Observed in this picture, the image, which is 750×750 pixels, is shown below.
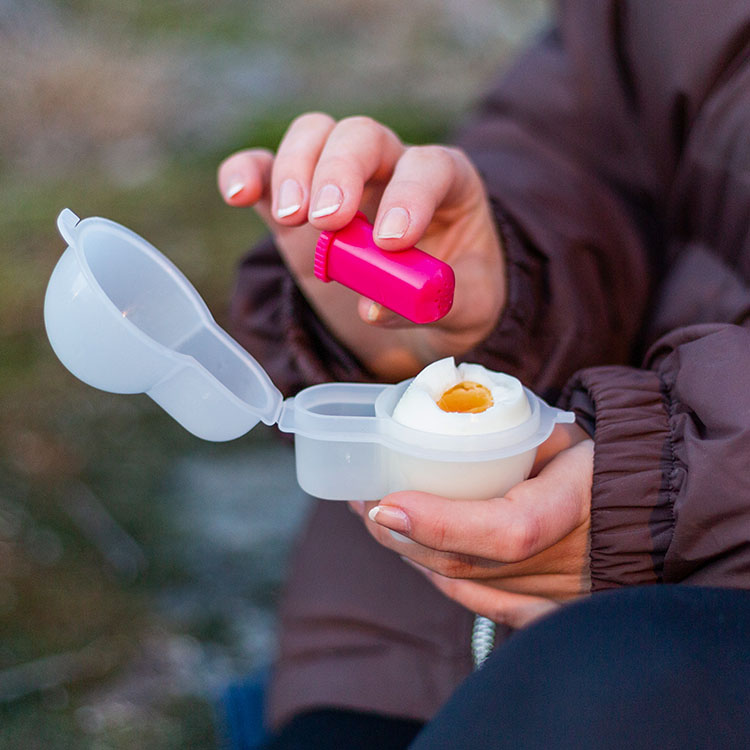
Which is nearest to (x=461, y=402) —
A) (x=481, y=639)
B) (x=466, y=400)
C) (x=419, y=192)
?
(x=466, y=400)

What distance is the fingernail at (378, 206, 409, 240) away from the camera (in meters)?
0.72

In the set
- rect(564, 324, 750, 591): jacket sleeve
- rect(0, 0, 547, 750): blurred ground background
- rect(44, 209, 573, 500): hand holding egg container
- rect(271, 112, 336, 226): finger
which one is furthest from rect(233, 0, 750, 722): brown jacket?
rect(0, 0, 547, 750): blurred ground background

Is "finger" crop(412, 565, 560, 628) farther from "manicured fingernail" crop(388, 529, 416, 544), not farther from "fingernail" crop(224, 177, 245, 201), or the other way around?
"fingernail" crop(224, 177, 245, 201)

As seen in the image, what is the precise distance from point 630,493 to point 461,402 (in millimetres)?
161

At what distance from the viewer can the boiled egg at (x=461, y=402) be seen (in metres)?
0.68

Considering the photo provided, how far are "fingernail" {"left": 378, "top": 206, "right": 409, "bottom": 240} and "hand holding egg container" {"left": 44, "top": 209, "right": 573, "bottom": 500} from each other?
119 millimetres

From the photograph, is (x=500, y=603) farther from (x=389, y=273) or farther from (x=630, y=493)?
(x=389, y=273)

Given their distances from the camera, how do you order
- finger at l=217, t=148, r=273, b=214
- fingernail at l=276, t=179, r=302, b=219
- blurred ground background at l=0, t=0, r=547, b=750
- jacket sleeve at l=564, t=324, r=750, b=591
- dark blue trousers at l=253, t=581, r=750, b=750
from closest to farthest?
dark blue trousers at l=253, t=581, r=750, b=750 < jacket sleeve at l=564, t=324, r=750, b=591 < fingernail at l=276, t=179, r=302, b=219 < finger at l=217, t=148, r=273, b=214 < blurred ground background at l=0, t=0, r=547, b=750

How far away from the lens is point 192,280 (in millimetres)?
2186

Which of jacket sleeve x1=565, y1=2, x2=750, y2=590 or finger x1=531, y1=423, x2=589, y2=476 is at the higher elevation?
A: jacket sleeve x1=565, y1=2, x2=750, y2=590

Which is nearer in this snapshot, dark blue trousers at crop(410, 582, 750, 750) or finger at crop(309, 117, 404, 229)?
dark blue trousers at crop(410, 582, 750, 750)

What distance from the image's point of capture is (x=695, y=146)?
987 mm

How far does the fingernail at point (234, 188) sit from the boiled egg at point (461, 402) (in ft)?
1.03

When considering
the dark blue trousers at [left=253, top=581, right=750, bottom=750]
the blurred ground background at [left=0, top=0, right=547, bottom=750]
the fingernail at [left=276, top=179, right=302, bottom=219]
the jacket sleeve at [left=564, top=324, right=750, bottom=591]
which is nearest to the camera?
the dark blue trousers at [left=253, top=581, right=750, bottom=750]
